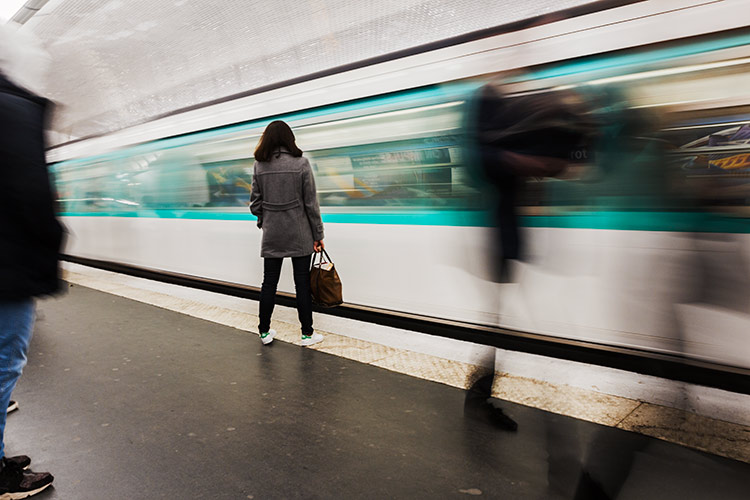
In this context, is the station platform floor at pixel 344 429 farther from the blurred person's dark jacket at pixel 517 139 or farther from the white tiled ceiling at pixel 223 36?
the white tiled ceiling at pixel 223 36

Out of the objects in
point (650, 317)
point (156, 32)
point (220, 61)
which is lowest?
point (650, 317)

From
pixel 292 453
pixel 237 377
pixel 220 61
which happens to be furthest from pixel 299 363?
pixel 220 61

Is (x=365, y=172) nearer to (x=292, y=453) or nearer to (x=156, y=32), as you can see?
(x=292, y=453)

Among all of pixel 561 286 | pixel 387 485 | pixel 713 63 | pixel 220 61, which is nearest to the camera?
pixel 387 485

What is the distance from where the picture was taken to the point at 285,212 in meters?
3.78

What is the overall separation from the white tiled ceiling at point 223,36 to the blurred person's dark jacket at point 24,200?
291cm

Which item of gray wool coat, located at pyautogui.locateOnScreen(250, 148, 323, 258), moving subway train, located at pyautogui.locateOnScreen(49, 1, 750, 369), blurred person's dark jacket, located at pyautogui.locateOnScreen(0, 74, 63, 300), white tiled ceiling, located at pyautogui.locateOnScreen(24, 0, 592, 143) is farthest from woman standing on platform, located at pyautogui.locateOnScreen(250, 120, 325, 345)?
blurred person's dark jacket, located at pyautogui.locateOnScreen(0, 74, 63, 300)

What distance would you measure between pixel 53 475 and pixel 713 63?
3.77 m

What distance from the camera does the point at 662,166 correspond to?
2.26 meters

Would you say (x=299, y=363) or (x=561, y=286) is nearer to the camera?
(x=561, y=286)

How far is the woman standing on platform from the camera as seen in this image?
3.70 meters

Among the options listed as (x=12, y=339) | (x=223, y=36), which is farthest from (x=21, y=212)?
(x=223, y=36)

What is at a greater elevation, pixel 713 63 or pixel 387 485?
pixel 713 63

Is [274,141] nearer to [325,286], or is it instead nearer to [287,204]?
[287,204]
